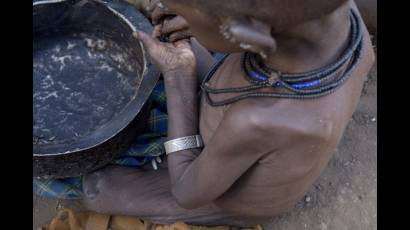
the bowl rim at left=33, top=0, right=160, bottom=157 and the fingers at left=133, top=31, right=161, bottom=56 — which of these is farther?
the fingers at left=133, top=31, right=161, bottom=56

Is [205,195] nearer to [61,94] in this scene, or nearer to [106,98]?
[106,98]

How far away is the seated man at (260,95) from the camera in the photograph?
3.60ft

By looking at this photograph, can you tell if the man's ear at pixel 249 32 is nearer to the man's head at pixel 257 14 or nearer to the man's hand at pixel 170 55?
the man's head at pixel 257 14

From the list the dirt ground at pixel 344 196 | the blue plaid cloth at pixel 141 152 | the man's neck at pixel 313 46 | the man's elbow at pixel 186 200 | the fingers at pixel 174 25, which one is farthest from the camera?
the dirt ground at pixel 344 196

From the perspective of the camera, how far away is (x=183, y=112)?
5.90ft

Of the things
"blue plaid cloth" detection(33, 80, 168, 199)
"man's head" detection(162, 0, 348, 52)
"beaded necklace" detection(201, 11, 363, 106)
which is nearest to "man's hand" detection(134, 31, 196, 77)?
"blue plaid cloth" detection(33, 80, 168, 199)

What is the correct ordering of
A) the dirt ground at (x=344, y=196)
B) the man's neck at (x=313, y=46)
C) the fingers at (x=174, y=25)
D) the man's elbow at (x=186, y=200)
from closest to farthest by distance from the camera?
the man's neck at (x=313, y=46), the man's elbow at (x=186, y=200), the fingers at (x=174, y=25), the dirt ground at (x=344, y=196)

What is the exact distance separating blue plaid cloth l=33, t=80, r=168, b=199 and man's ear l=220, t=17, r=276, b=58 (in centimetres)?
91

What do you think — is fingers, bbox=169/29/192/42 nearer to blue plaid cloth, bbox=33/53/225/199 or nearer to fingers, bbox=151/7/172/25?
fingers, bbox=151/7/172/25

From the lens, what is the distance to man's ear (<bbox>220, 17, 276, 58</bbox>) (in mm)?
1040

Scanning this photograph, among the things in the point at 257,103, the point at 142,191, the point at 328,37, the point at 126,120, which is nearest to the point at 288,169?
the point at 257,103

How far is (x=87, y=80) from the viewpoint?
222 cm

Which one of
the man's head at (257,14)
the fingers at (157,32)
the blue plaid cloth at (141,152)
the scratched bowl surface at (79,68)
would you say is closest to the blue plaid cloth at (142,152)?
the blue plaid cloth at (141,152)

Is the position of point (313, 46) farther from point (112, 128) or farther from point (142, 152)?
point (142, 152)
